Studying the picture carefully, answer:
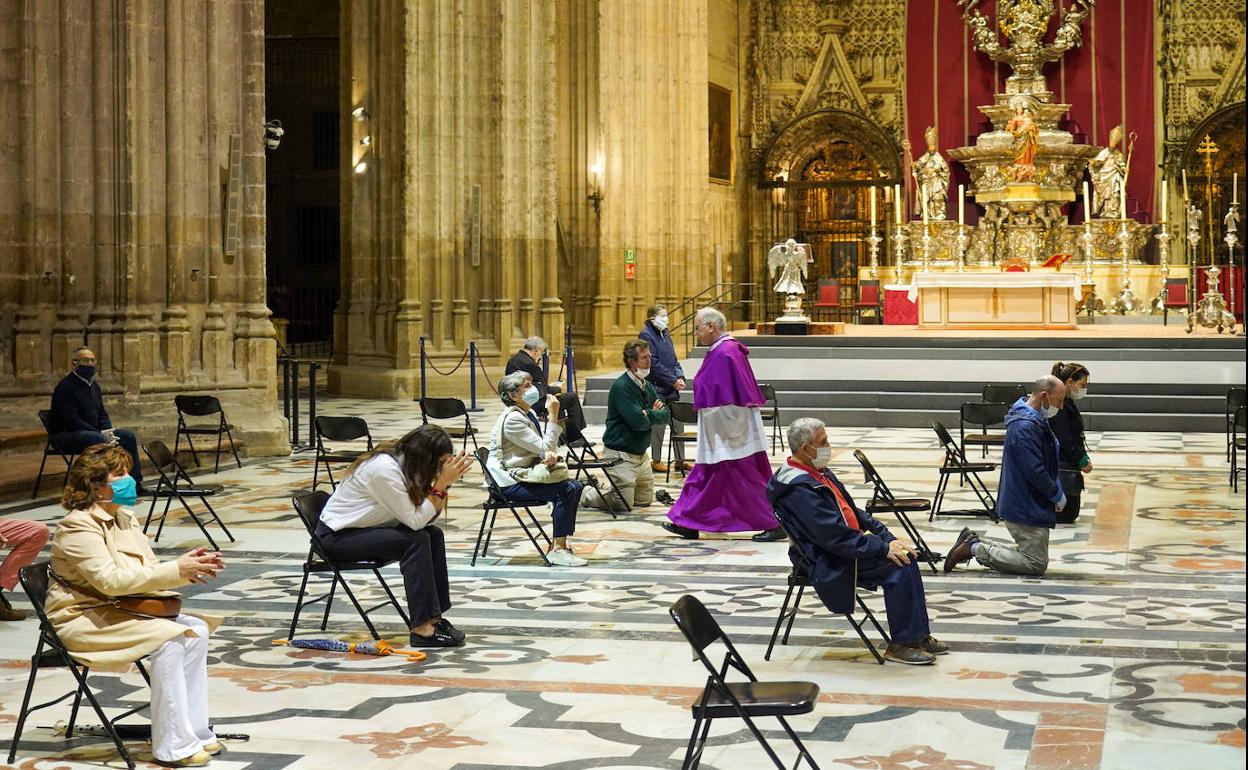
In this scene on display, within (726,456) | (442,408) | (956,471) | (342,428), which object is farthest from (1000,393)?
(342,428)

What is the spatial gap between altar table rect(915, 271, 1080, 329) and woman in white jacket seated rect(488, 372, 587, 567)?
16234 millimetres

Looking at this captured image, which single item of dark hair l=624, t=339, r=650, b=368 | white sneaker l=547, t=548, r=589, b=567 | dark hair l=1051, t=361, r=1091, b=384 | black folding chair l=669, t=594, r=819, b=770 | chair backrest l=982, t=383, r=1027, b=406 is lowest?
white sneaker l=547, t=548, r=589, b=567

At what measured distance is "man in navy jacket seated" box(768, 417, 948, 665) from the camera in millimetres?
7875

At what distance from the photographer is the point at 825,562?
26.2 feet

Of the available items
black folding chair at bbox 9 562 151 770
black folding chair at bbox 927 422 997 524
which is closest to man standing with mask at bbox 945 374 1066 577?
black folding chair at bbox 927 422 997 524

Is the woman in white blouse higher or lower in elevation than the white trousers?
higher

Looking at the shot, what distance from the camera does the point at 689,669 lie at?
7844mm

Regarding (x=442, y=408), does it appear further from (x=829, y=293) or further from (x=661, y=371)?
(x=829, y=293)

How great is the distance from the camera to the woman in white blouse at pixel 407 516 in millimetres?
8266

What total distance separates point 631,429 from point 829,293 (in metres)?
19.8

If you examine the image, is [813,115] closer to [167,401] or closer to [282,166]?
[282,166]

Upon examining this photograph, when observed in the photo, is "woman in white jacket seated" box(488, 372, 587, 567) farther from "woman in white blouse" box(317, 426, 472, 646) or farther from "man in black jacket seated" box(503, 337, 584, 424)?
"man in black jacket seated" box(503, 337, 584, 424)

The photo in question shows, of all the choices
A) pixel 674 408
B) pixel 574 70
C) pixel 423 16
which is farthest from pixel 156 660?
pixel 574 70

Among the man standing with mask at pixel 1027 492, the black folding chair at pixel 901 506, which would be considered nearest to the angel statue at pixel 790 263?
the black folding chair at pixel 901 506
